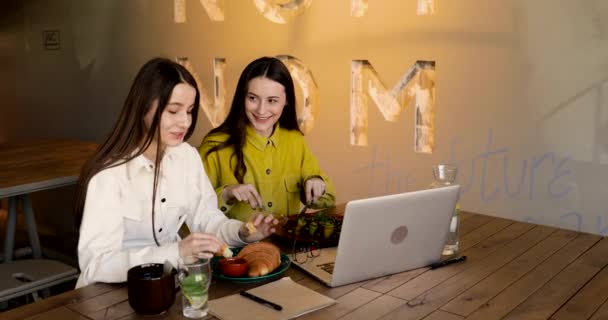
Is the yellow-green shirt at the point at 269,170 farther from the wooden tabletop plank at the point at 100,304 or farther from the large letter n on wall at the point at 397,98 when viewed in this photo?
the wooden tabletop plank at the point at 100,304

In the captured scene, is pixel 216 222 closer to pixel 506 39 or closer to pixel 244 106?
pixel 244 106

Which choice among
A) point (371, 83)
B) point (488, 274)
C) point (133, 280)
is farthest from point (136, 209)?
point (371, 83)

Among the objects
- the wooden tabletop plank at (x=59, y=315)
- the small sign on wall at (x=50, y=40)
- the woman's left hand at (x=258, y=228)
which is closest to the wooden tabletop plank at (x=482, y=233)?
the woman's left hand at (x=258, y=228)

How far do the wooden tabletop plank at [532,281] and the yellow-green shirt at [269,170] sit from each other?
2.85ft

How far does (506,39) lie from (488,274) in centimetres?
148

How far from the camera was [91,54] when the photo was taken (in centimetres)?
475

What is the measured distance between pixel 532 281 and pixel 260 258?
0.68 metres

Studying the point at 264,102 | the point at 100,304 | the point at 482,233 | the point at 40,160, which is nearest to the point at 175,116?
the point at 100,304

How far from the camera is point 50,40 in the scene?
197 inches

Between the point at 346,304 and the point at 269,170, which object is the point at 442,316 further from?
the point at 269,170

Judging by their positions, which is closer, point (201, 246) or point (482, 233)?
point (201, 246)

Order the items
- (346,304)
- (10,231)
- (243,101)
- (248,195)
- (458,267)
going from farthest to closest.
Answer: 1. (10,231)
2. (243,101)
3. (248,195)
4. (458,267)
5. (346,304)

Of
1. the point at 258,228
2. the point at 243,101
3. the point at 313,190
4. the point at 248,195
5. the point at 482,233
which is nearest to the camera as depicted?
the point at 258,228

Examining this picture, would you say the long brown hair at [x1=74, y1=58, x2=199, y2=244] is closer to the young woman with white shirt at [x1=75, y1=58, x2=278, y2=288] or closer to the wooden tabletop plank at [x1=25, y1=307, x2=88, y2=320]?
the young woman with white shirt at [x1=75, y1=58, x2=278, y2=288]
